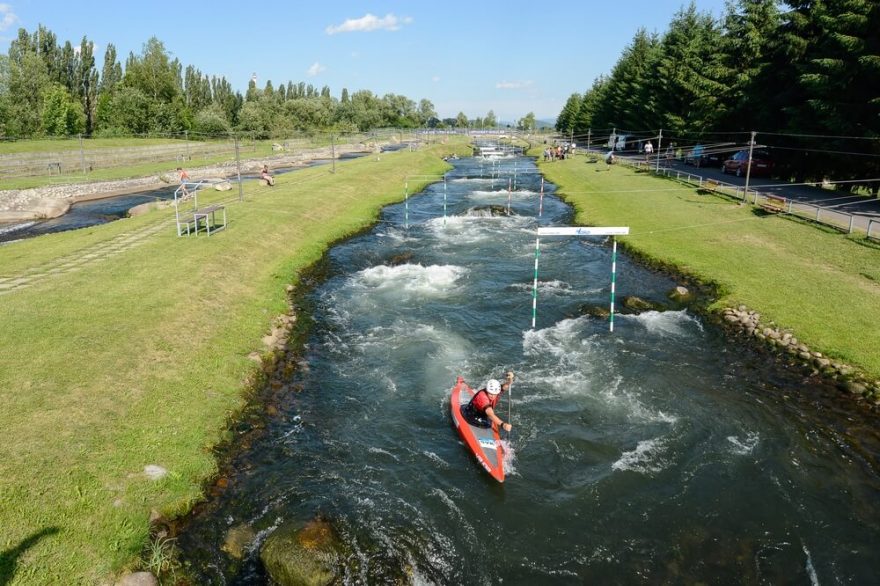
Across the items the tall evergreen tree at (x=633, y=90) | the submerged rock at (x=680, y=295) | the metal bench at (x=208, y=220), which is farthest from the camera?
the tall evergreen tree at (x=633, y=90)

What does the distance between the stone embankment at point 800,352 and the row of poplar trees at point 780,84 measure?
20.6 metres

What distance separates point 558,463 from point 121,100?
10406cm

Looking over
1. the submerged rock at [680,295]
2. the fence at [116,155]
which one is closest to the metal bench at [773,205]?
the submerged rock at [680,295]

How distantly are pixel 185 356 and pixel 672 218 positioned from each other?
32.7 m

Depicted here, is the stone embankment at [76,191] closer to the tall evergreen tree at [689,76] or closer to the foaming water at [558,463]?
the foaming water at [558,463]

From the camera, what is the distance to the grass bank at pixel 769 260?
1967 cm

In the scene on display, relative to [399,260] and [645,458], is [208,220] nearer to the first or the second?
[399,260]

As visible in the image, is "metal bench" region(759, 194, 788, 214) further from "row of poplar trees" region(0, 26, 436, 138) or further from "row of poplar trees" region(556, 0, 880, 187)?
"row of poplar trees" region(0, 26, 436, 138)

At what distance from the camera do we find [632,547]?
11352mm

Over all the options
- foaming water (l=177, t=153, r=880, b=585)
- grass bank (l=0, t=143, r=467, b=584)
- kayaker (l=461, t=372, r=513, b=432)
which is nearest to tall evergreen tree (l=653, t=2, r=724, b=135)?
foaming water (l=177, t=153, r=880, b=585)

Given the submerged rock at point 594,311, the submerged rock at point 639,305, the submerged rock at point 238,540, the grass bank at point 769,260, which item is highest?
the grass bank at point 769,260

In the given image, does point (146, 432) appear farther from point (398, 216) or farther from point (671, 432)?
point (398, 216)

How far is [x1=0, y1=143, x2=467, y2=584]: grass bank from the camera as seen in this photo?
10.5m

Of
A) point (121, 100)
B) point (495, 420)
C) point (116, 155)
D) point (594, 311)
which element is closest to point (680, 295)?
point (594, 311)
